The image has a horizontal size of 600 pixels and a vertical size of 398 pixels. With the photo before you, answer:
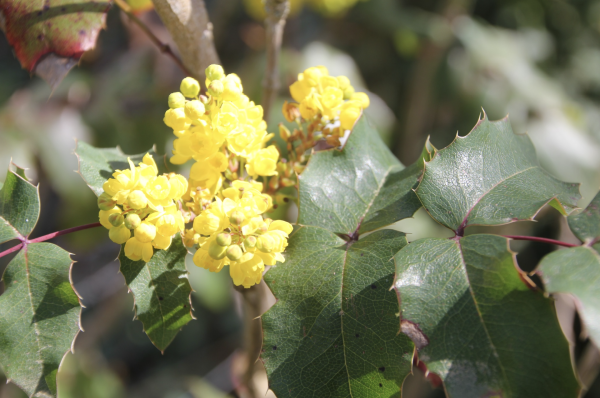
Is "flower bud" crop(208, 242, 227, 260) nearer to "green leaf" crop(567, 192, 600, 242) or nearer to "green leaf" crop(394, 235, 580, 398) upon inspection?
"green leaf" crop(394, 235, 580, 398)

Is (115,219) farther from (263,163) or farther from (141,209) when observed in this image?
(263,163)

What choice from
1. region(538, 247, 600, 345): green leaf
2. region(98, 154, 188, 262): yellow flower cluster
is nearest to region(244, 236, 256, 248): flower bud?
region(98, 154, 188, 262): yellow flower cluster

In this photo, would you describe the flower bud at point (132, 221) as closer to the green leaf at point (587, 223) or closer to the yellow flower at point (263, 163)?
the yellow flower at point (263, 163)

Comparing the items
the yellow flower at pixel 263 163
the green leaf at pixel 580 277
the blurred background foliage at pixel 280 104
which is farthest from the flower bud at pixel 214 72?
the blurred background foliage at pixel 280 104

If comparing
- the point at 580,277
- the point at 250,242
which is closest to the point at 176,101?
the point at 250,242

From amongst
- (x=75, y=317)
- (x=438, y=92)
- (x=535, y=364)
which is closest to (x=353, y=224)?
(x=535, y=364)
